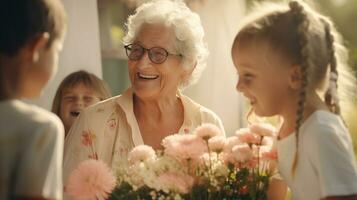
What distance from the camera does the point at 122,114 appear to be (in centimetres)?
254

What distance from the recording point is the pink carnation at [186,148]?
1.66m

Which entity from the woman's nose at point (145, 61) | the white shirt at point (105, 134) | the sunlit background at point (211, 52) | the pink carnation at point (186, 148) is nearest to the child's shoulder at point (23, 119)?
the pink carnation at point (186, 148)

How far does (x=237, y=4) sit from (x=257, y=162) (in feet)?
7.70

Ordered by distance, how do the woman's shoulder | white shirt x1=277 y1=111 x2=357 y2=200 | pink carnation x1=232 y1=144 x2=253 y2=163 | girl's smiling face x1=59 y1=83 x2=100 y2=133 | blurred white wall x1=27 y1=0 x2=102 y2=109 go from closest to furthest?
white shirt x1=277 y1=111 x2=357 y2=200 → pink carnation x1=232 y1=144 x2=253 y2=163 → the woman's shoulder → girl's smiling face x1=59 y1=83 x2=100 y2=133 → blurred white wall x1=27 y1=0 x2=102 y2=109

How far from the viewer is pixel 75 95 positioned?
3.24 metres

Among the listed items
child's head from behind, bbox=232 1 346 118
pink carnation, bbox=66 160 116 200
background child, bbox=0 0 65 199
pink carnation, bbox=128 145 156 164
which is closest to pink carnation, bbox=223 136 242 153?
child's head from behind, bbox=232 1 346 118

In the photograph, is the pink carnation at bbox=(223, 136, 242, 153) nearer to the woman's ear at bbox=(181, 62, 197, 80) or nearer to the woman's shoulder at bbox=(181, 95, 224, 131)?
the woman's shoulder at bbox=(181, 95, 224, 131)

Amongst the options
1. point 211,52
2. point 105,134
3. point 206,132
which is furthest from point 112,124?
point 211,52

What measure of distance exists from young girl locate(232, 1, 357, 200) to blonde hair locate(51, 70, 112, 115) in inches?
62.7

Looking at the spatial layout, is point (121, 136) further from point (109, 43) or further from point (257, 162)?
point (109, 43)

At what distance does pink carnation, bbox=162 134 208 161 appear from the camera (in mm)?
1660

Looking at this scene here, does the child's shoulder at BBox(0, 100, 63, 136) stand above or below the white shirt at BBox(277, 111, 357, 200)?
above

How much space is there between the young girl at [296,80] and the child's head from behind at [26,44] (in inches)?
22.9

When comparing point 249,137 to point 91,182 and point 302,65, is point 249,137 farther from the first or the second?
point 91,182
